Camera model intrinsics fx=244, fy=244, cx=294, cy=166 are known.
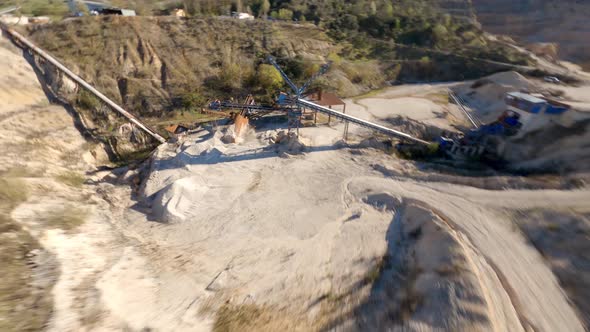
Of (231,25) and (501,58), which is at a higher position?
(231,25)

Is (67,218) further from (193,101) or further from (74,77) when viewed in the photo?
(74,77)

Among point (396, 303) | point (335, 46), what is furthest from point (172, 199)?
point (335, 46)

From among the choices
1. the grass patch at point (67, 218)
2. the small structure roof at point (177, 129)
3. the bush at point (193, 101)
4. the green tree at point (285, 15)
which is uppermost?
the green tree at point (285, 15)

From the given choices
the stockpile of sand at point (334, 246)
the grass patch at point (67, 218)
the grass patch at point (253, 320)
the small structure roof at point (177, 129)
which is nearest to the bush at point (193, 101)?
the small structure roof at point (177, 129)

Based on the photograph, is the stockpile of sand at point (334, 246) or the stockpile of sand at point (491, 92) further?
the stockpile of sand at point (491, 92)

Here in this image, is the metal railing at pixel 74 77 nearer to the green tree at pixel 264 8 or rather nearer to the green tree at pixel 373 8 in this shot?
the green tree at pixel 264 8

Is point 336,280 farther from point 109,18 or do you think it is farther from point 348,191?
point 109,18

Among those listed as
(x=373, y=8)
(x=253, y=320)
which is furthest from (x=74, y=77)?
(x=373, y=8)

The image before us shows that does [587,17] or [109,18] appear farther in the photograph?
[587,17]
